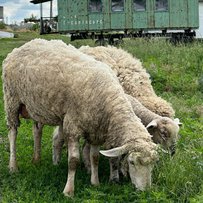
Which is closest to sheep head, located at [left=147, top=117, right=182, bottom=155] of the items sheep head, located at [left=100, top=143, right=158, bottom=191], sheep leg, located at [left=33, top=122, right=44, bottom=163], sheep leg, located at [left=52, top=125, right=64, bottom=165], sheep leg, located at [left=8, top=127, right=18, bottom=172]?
sheep head, located at [left=100, top=143, right=158, bottom=191]

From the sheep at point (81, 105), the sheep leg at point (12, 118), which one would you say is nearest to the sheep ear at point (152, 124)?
the sheep at point (81, 105)

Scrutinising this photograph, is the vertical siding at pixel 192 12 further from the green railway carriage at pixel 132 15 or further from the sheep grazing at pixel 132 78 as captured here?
the sheep grazing at pixel 132 78

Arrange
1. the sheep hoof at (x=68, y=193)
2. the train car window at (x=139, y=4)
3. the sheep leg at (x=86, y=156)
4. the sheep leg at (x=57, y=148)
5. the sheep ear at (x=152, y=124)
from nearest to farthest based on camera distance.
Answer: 1. the sheep hoof at (x=68, y=193)
2. the sheep ear at (x=152, y=124)
3. the sheep leg at (x=86, y=156)
4. the sheep leg at (x=57, y=148)
5. the train car window at (x=139, y=4)

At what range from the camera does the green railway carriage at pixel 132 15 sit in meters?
25.8

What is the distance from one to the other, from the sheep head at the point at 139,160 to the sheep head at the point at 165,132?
95cm

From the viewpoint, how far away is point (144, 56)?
686 inches

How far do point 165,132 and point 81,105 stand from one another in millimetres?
1286

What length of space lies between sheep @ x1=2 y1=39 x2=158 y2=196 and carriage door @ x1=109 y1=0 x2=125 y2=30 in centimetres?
1871

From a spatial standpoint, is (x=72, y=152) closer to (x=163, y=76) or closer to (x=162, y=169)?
(x=162, y=169)

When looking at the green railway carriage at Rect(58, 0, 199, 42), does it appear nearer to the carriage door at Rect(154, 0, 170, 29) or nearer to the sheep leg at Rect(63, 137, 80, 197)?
the carriage door at Rect(154, 0, 170, 29)

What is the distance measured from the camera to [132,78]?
8.38 m

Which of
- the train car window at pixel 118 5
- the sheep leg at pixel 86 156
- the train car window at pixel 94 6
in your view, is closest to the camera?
the sheep leg at pixel 86 156

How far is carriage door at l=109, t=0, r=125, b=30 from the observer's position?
25.8 m

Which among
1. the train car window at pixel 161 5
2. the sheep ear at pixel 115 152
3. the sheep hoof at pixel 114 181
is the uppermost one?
the train car window at pixel 161 5
